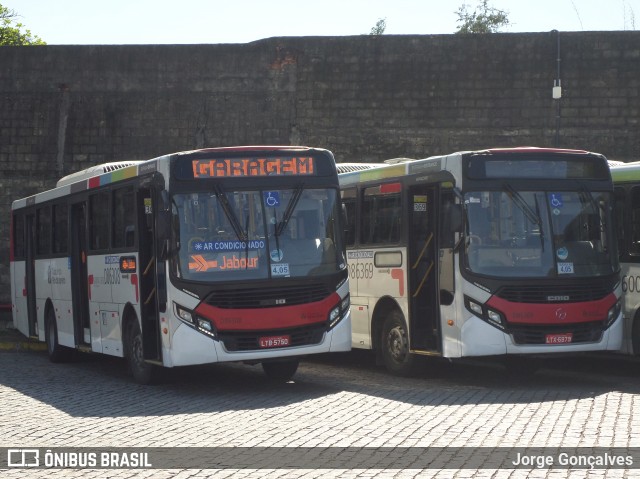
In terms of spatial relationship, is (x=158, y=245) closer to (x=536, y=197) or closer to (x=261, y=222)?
(x=261, y=222)

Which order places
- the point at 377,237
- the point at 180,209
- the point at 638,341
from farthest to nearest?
1. the point at 377,237
2. the point at 638,341
3. the point at 180,209

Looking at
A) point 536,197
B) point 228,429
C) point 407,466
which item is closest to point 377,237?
point 536,197

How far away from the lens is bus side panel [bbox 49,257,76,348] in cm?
2013

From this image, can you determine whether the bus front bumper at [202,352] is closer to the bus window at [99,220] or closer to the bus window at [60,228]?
the bus window at [99,220]

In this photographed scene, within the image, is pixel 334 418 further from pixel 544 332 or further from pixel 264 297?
pixel 544 332

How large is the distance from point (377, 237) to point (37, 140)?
19.9 metres

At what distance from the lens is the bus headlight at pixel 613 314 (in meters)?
15.6

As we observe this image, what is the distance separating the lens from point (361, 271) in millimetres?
18375

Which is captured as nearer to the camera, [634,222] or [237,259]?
[237,259]

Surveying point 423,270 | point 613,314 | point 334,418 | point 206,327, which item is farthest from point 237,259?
point 613,314

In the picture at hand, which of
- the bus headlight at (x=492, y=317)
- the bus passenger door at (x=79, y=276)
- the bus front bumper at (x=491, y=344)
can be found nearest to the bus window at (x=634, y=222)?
the bus front bumper at (x=491, y=344)

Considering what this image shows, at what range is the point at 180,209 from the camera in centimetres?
1507

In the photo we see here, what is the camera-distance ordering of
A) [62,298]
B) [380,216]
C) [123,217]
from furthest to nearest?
[62,298] < [380,216] < [123,217]

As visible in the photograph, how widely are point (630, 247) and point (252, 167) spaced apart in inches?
189
